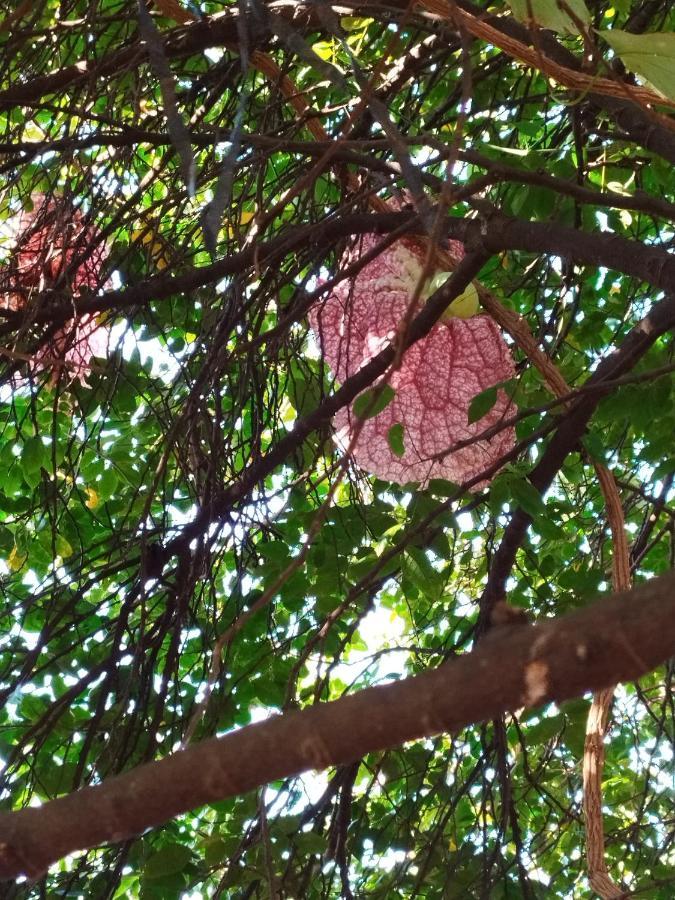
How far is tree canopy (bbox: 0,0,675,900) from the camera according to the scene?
1.92ft

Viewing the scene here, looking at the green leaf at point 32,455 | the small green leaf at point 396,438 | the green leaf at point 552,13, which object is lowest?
the small green leaf at point 396,438

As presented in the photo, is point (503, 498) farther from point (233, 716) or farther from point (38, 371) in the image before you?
point (38, 371)

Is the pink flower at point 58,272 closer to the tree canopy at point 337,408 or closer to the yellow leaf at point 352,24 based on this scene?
the tree canopy at point 337,408

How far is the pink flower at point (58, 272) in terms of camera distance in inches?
59.5

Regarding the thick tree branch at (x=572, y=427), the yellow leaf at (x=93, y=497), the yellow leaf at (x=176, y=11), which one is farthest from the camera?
the yellow leaf at (x=93, y=497)

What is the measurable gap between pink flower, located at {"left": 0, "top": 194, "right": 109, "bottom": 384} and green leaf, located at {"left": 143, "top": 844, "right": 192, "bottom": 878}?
0.69 meters

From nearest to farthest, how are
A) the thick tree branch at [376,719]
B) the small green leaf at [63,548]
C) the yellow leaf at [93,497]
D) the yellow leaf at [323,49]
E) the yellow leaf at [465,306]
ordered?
1. the thick tree branch at [376,719]
2. the yellow leaf at [465,306]
3. the yellow leaf at [323,49]
4. the small green leaf at [63,548]
5. the yellow leaf at [93,497]

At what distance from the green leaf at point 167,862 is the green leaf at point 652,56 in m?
1.20

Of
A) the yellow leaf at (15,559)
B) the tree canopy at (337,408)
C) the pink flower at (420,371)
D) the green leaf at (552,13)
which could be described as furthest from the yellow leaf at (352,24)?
the yellow leaf at (15,559)

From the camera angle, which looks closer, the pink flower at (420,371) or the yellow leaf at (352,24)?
the pink flower at (420,371)

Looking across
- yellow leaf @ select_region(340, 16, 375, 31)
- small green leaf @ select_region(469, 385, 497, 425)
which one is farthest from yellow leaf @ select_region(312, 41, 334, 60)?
small green leaf @ select_region(469, 385, 497, 425)

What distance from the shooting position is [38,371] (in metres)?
1.92

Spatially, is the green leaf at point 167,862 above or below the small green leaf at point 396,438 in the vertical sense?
below

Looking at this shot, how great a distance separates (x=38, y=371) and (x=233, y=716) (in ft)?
2.22
